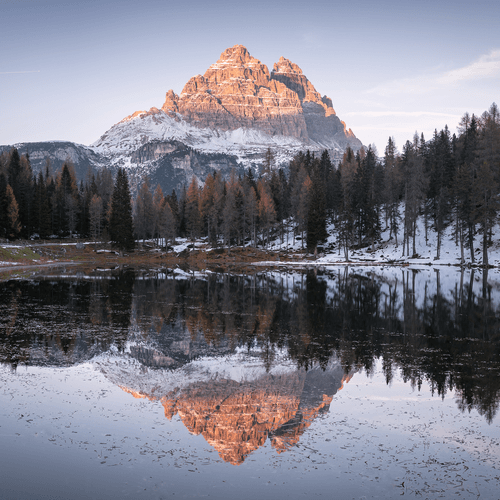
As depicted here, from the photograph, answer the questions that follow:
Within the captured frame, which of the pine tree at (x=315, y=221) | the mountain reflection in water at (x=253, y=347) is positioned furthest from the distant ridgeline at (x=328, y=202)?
the mountain reflection in water at (x=253, y=347)

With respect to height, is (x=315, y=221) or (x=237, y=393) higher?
(x=315, y=221)

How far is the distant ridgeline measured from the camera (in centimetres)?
7919

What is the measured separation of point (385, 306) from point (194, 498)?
2640cm

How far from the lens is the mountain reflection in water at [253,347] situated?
495 inches

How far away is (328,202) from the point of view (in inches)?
4624

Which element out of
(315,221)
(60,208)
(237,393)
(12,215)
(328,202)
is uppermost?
(328,202)

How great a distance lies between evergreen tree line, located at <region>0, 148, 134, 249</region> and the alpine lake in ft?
230

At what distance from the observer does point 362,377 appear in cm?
1577

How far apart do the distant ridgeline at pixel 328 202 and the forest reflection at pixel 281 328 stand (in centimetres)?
4126

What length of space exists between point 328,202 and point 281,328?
96509mm

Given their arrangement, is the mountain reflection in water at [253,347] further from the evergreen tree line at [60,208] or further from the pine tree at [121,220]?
the evergreen tree line at [60,208]

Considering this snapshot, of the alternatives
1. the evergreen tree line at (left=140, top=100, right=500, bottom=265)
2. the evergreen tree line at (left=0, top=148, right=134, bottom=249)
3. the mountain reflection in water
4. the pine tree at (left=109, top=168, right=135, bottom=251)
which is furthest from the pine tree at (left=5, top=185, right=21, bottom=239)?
the mountain reflection in water

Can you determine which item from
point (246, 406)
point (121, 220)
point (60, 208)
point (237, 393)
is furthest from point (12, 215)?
point (246, 406)

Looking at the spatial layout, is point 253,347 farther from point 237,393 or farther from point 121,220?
point 121,220
